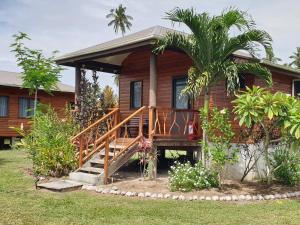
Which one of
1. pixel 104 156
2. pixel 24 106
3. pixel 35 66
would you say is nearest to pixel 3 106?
pixel 24 106

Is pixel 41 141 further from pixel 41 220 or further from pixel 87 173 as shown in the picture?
pixel 41 220

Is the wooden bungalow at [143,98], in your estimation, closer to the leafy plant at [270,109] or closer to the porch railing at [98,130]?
the porch railing at [98,130]

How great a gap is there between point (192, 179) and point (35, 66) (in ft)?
26.3

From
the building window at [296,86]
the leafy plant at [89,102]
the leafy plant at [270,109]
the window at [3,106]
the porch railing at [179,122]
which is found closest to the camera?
the leafy plant at [270,109]

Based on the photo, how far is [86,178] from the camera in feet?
33.4

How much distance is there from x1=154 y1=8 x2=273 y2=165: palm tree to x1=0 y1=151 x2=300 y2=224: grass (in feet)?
7.54

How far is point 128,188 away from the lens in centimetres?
973

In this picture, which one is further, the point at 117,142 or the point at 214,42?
the point at 117,142

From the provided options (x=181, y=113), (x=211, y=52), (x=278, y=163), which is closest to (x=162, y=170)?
(x=181, y=113)

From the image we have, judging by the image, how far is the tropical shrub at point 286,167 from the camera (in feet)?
34.4

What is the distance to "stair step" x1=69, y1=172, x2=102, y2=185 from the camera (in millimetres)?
10047

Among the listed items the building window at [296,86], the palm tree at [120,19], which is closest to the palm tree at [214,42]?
the building window at [296,86]

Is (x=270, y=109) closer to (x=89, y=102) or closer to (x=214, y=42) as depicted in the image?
(x=214, y=42)

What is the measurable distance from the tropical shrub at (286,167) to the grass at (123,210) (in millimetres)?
1763
